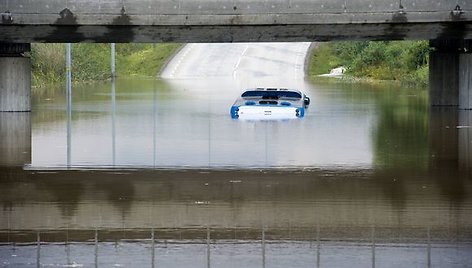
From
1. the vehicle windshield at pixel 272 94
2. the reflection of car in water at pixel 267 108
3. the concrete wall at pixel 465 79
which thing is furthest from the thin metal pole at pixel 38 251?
the concrete wall at pixel 465 79

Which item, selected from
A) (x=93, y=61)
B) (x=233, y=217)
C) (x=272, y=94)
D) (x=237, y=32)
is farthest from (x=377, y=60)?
(x=233, y=217)

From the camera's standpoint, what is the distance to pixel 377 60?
292ft

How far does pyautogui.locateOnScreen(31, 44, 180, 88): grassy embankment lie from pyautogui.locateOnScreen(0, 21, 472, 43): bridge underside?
97.6ft

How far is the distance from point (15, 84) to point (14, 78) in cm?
30

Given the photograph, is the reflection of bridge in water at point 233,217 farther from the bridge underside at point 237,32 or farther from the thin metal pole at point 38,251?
the bridge underside at point 237,32

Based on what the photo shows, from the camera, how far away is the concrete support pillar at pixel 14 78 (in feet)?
141

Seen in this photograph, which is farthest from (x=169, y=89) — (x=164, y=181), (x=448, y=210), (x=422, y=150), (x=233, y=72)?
(x=448, y=210)

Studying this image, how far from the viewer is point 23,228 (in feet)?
55.5

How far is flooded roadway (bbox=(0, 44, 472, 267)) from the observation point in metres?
15.2

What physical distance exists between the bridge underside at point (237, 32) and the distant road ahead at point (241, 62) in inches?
1600

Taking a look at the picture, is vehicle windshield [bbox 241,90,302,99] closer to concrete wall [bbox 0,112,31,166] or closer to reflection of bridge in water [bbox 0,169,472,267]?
concrete wall [bbox 0,112,31,166]

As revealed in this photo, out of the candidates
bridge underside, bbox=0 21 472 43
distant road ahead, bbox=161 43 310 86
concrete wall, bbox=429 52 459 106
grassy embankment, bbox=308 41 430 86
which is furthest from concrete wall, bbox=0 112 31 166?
distant road ahead, bbox=161 43 310 86

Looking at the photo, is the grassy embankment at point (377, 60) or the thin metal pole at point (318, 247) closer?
the thin metal pole at point (318, 247)

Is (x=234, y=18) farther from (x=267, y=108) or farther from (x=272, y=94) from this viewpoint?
(x=272, y=94)
